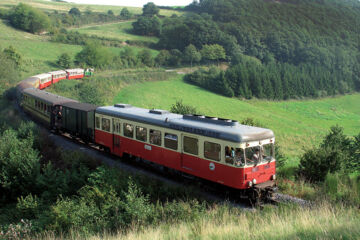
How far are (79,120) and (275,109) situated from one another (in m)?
49.5

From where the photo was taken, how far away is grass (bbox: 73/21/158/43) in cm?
11462

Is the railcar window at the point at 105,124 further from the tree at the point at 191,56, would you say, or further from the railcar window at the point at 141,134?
the tree at the point at 191,56

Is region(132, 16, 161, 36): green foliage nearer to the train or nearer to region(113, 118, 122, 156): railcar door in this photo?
the train

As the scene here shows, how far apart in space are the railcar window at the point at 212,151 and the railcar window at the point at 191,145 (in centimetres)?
53

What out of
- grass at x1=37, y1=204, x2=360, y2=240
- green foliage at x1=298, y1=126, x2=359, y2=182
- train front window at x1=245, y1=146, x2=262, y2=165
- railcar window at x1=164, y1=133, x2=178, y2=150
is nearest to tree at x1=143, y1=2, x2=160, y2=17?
railcar window at x1=164, y1=133, x2=178, y2=150

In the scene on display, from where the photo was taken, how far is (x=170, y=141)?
601 inches

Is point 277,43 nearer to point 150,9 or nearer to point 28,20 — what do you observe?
point 150,9

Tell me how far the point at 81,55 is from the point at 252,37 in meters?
61.3

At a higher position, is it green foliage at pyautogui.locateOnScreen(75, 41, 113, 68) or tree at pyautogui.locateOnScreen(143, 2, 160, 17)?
tree at pyautogui.locateOnScreen(143, 2, 160, 17)

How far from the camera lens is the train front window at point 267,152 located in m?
13.3

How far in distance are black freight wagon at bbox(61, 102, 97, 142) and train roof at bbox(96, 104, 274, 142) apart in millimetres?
4303

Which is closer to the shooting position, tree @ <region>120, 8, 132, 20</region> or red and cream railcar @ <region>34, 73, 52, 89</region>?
red and cream railcar @ <region>34, 73, 52, 89</region>

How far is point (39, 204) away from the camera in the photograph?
49.3 ft

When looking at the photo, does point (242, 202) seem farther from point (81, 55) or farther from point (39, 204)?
point (81, 55)
